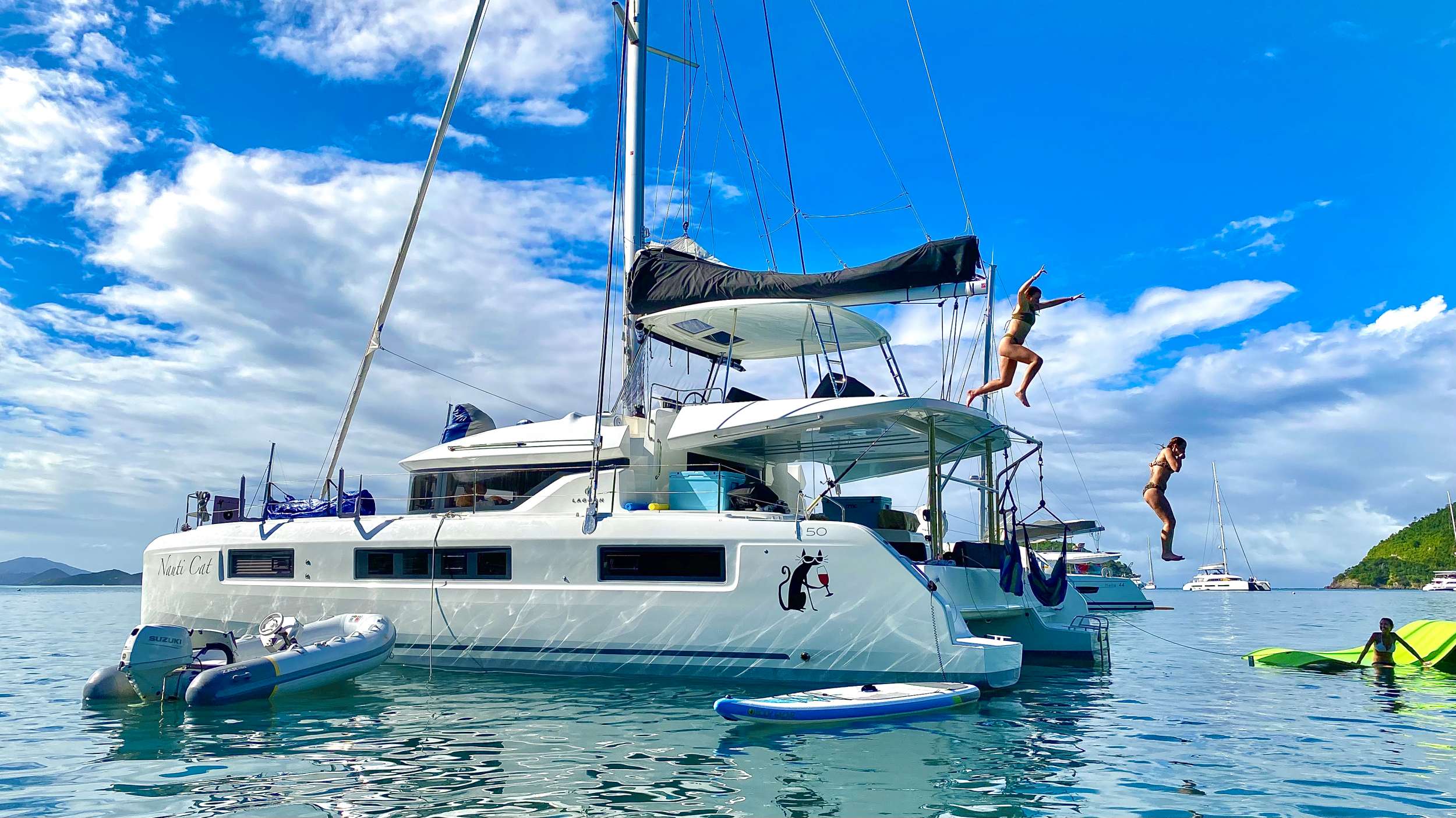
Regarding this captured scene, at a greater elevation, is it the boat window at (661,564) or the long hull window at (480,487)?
the long hull window at (480,487)

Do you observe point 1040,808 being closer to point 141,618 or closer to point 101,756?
point 101,756

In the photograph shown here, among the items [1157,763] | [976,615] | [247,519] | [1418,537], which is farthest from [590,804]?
[1418,537]

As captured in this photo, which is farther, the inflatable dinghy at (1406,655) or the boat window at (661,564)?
the inflatable dinghy at (1406,655)

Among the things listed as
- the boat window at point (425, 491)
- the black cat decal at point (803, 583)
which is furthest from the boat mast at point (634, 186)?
the black cat decal at point (803, 583)

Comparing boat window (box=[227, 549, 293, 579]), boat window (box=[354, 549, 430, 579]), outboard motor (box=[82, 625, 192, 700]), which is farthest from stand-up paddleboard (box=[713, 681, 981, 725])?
boat window (box=[227, 549, 293, 579])

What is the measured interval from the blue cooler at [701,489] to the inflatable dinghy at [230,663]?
407 centimetres

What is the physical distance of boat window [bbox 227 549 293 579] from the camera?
14.1 m

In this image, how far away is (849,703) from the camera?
30.6 ft

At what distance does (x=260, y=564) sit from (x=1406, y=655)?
704 inches

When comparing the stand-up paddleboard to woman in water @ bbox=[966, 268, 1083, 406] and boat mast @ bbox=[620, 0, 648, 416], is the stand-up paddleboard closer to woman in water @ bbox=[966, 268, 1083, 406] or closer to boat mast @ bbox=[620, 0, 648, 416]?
woman in water @ bbox=[966, 268, 1083, 406]

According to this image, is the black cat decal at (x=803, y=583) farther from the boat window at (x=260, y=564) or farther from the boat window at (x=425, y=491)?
the boat window at (x=260, y=564)

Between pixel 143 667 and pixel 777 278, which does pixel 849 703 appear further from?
pixel 143 667

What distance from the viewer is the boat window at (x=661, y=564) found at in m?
11.3

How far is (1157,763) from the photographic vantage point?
26.2 feet
